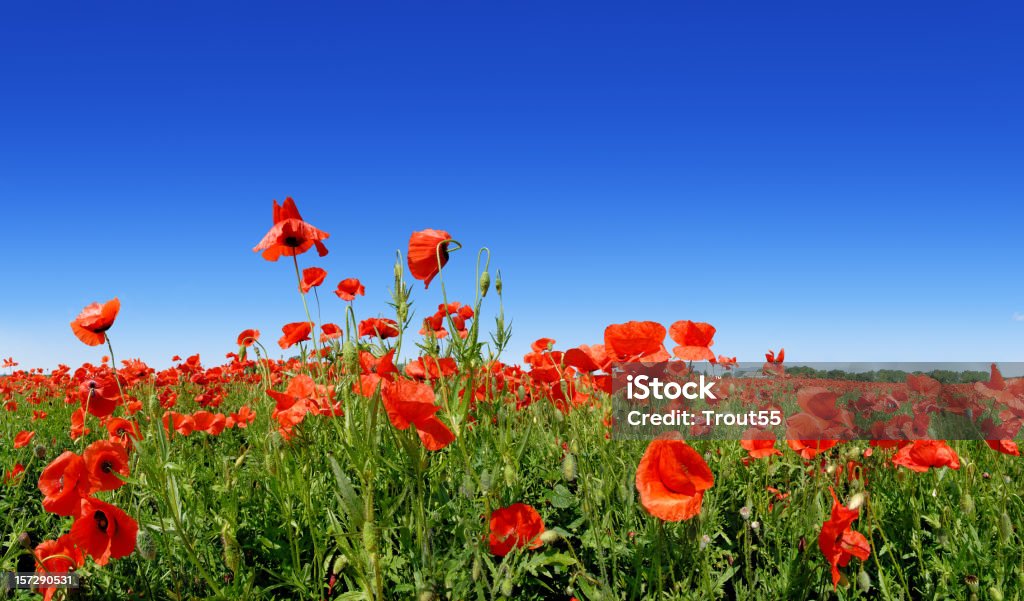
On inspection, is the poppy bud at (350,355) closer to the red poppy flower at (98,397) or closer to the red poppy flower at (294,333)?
the red poppy flower at (294,333)

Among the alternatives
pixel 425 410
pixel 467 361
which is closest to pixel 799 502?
pixel 467 361

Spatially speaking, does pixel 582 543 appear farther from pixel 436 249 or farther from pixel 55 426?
pixel 55 426

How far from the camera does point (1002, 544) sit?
7.00ft

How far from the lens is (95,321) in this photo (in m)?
2.24

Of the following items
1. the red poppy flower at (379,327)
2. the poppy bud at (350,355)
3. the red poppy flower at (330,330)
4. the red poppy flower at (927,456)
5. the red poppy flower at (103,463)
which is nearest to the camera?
the red poppy flower at (103,463)

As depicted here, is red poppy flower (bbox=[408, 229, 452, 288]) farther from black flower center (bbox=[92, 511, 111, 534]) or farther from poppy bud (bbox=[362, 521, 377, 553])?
black flower center (bbox=[92, 511, 111, 534])

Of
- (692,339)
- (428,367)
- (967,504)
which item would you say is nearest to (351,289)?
(428,367)

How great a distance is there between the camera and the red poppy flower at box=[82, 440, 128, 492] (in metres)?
1.90

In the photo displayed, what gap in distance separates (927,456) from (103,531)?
2.85m

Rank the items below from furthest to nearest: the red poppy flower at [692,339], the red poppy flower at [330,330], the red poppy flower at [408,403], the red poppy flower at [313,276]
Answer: the red poppy flower at [330,330] → the red poppy flower at [313,276] → the red poppy flower at [692,339] → the red poppy flower at [408,403]

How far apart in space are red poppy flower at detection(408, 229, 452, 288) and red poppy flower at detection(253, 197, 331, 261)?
41 centimetres

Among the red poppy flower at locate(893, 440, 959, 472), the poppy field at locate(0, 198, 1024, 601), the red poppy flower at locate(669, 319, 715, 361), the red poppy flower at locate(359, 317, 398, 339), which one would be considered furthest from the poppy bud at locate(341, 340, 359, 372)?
the red poppy flower at locate(893, 440, 959, 472)

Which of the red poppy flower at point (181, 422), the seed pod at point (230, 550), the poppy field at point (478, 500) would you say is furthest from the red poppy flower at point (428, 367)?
the red poppy flower at point (181, 422)

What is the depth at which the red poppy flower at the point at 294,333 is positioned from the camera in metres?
2.99
